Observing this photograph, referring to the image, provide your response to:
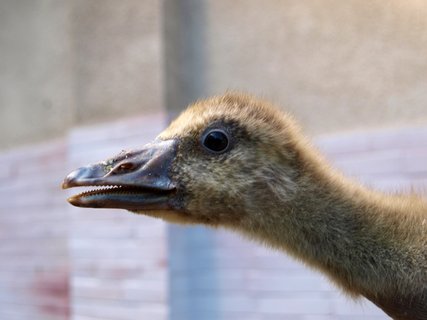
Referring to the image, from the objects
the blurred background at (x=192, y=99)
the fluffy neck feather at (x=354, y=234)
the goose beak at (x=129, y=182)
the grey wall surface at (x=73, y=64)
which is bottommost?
the fluffy neck feather at (x=354, y=234)

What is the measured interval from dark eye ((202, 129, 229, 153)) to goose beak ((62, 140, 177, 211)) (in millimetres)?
53

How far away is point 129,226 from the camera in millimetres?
1646

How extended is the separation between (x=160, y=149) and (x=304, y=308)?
0.92 m

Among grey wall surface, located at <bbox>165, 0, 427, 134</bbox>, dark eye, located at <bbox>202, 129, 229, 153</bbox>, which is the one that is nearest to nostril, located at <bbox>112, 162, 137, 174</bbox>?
dark eye, located at <bbox>202, 129, 229, 153</bbox>

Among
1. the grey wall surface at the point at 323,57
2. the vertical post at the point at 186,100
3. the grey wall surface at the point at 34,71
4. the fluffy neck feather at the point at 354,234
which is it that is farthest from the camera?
the grey wall surface at the point at 34,71

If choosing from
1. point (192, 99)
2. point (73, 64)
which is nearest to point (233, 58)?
point (192, 99)

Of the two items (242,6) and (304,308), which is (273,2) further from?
(304,308)

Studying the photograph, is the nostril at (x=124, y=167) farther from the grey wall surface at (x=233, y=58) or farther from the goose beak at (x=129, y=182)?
the grey wall surface at (x=233, y=58)

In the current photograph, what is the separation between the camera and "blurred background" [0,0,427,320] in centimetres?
135

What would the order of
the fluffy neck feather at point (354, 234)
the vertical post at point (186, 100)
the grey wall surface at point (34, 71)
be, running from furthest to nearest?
the grey wall surface at point (34, 71) → the vertical post at point (186, 100) → the fluffy neck feather at point (354, 234)

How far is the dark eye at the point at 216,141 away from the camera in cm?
74

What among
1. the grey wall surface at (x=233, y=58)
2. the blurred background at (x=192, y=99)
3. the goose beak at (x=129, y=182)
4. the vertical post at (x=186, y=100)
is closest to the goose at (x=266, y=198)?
the goose beak at (x=129, y=182)

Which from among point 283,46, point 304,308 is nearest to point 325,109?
point 283,46

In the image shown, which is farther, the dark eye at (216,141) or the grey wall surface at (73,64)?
the grey wall surface at (73,64)
